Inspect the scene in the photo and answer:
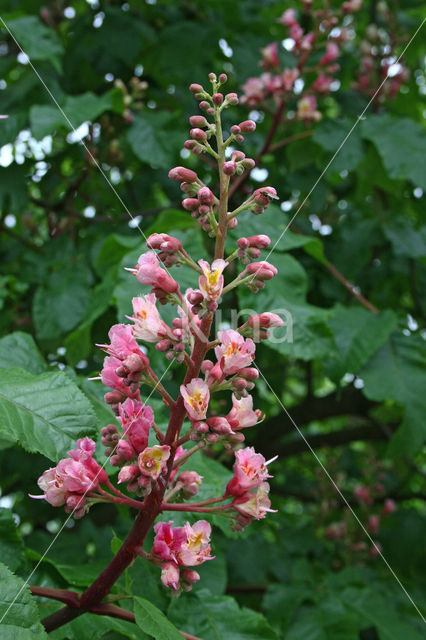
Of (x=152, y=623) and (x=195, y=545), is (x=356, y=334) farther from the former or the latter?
(x=152, y=623)

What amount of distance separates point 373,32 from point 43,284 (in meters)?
2.12

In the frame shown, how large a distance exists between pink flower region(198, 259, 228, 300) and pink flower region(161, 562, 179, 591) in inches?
19.0

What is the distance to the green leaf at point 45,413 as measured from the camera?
3.72 feet

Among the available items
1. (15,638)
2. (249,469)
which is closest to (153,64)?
(249,469)

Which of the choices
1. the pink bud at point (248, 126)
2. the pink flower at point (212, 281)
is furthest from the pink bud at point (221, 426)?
the pink bud at point (248, 126)

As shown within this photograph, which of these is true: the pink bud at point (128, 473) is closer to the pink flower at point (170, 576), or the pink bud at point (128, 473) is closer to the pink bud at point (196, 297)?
the pink flower at point (170, 576)

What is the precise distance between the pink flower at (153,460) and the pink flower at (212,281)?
27cm

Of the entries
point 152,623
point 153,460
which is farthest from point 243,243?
point 152,623

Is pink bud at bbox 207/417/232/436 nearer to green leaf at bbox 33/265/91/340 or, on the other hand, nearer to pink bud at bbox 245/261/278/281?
pink bud at bbox 245/261/278/281

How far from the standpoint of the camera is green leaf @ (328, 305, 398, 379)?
7.37 feet

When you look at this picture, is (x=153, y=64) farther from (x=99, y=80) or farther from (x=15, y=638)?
(x=15, y=638)

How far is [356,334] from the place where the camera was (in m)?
2.32

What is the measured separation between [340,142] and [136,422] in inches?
81.5

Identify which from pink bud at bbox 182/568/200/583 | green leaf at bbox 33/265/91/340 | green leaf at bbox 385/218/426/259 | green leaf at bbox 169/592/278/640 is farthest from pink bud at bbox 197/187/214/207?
green leaf at bbox 385/218/426/259
